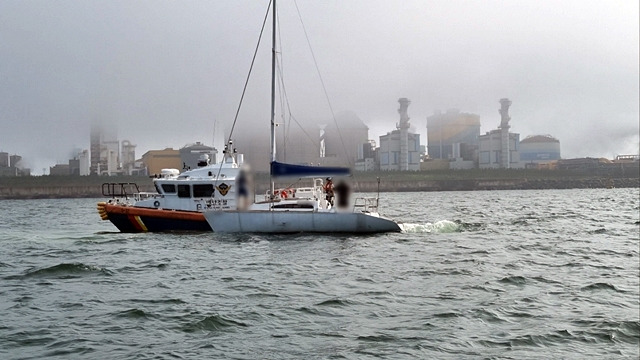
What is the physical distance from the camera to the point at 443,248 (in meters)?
25.1

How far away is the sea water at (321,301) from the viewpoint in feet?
34.4

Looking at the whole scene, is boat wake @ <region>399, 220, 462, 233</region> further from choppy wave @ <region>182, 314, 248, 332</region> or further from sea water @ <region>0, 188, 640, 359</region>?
choppy wave @ <region>182, 314, 248, 332</region>

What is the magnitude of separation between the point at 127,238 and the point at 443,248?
15256 mm

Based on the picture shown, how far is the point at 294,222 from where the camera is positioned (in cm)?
2931

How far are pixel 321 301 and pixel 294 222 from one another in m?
15.1

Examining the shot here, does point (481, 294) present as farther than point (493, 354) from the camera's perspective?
Yes

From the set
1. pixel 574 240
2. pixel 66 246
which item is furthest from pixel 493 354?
pixel 66 246

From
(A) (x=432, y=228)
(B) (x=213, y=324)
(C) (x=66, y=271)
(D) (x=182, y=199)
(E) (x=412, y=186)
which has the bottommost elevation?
(B) (x=213, y=324)

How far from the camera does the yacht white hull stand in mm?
29297

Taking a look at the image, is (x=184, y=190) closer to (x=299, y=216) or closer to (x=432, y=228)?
(x=299, y=216)

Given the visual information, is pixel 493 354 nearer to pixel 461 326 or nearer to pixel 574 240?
pixel 461 326

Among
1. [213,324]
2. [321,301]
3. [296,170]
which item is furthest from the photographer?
[296,170]

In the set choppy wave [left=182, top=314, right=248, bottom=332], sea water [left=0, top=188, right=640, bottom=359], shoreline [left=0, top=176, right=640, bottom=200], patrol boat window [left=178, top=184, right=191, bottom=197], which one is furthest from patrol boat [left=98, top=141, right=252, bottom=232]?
shoreline [left=0, top=176, right=640, bottom=200]

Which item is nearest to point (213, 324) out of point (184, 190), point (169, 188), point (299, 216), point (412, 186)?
point (299, 216)
